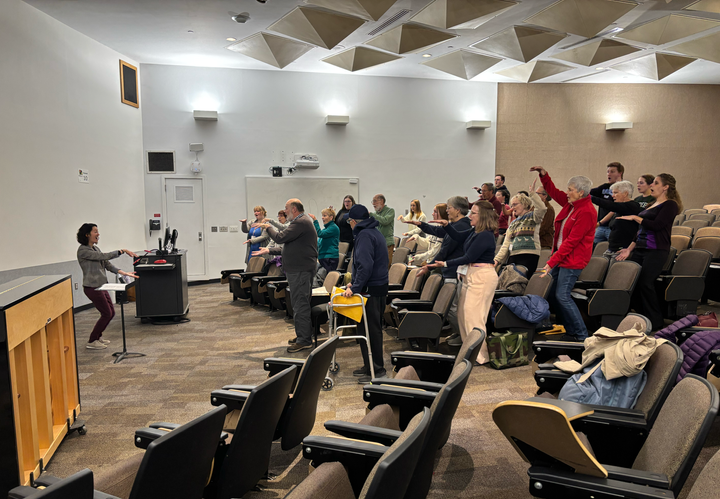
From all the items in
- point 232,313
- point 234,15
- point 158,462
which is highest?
point 234,15

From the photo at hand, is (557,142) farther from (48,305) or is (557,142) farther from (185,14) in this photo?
(48,305)

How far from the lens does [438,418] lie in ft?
5.47

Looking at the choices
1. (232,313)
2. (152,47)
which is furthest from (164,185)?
(232,313)

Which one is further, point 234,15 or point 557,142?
point 557,142

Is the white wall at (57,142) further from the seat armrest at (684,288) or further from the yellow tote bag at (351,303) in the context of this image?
the seat armrest at (684,288)

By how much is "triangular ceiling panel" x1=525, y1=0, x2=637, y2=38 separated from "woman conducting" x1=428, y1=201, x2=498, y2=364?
165 inches

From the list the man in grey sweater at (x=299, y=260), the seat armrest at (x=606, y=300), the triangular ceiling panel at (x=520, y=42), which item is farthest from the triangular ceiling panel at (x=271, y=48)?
the seat armrest at (x=606, y=300)

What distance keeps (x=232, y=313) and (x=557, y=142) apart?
29.7 feet

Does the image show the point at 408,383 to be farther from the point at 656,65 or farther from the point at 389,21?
the point at 656,65

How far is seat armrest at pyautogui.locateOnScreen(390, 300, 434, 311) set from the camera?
15.7 ft

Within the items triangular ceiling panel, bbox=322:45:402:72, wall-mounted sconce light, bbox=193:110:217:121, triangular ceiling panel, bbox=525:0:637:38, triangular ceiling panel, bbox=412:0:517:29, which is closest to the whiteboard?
wall-mounted sconce light, bbox=193:110:217:121

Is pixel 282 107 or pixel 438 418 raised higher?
pixel 282 107

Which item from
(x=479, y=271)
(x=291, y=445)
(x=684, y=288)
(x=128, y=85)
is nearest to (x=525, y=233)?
(x=479, y=271)

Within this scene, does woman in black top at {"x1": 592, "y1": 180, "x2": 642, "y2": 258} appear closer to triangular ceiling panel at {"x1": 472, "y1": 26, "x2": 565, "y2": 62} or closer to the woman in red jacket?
the woman in red jacket
